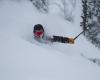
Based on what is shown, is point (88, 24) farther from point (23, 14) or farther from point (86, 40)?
point (23, 14)

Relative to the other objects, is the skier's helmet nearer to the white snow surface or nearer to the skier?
the skier

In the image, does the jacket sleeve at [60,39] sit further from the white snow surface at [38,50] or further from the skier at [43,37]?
the white snow surface at [38,50]

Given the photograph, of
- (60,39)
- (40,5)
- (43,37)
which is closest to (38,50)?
(43,37)

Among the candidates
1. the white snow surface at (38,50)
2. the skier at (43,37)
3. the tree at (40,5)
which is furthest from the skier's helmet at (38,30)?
the tree at (40,5)

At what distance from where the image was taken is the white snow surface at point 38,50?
3.69 meters

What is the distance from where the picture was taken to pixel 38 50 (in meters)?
3.96

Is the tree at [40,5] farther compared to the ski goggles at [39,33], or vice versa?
the tree at [40,5]

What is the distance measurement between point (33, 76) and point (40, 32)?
65 centimetres

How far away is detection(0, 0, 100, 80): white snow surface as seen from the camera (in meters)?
3.69

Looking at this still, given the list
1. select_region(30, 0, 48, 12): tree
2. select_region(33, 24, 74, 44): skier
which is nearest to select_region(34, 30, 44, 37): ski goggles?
select_region(33, 24, 74, 44): skier

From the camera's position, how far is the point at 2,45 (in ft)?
12.8

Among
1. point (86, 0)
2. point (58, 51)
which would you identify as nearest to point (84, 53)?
point (58, 51)

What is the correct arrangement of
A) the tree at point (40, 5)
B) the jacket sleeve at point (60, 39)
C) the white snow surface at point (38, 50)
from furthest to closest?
1. the tree at point (40, 5)
2. the jacket sleeve at point (60, 39)
3. the white snow surface at point (38, 50)

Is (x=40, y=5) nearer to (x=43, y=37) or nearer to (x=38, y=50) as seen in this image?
(x=43, y=37)
